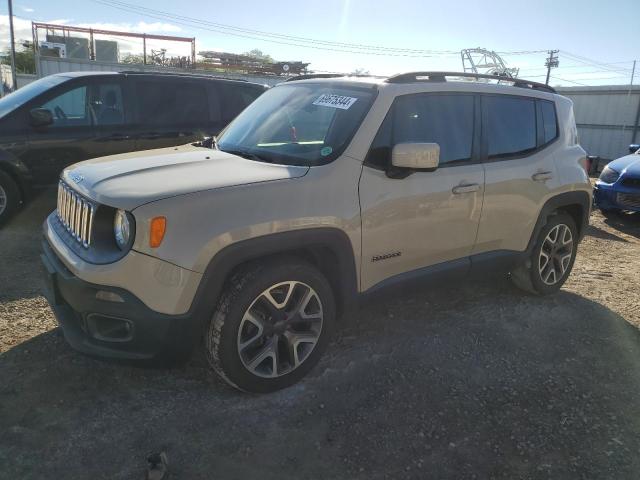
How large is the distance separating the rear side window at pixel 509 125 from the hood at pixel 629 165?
5.09m

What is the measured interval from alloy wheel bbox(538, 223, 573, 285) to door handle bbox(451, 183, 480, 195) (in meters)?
1.23

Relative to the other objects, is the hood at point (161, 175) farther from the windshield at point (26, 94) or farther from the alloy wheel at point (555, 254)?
the windshield at point (26, 94)

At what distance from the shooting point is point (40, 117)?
563cm

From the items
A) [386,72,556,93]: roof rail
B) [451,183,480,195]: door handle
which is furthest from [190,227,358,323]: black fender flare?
[386,72,556,93]: roof rail

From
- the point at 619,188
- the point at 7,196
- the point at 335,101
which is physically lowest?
the point at 7,196

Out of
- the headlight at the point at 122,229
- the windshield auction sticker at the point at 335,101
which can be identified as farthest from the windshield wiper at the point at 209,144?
the headlight at the point at 122,229

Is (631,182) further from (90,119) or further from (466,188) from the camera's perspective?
(90,119)

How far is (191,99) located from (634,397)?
585cm

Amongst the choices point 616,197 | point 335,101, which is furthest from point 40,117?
point 616,197

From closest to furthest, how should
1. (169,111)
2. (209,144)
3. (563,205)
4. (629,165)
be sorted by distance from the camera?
(209,144) < (563,205) < (169,111) < (629,165)

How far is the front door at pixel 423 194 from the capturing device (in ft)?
10.3

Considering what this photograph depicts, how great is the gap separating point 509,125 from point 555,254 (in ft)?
4.42

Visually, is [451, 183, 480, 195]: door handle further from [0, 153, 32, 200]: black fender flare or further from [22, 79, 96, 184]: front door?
[0, 153, 32, 200]: black fender flare

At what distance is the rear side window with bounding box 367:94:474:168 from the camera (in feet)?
→ 10.5
